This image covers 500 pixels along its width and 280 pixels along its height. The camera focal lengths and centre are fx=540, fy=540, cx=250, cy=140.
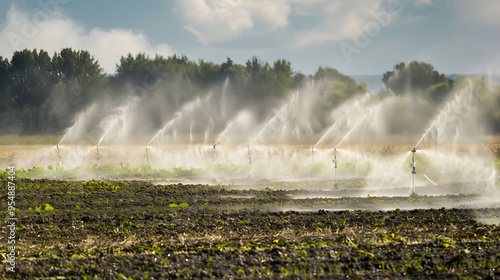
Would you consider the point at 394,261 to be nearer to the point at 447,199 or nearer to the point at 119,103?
the point at 447,199

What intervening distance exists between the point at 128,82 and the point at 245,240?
6201 cm

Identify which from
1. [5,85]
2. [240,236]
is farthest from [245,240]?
[5,85]

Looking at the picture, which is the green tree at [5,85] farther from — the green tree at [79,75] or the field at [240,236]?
the field at [240,236]

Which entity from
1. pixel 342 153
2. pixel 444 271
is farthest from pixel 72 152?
pixel 444 271

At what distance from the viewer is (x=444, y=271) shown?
827cm

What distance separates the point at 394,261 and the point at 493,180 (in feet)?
66.6

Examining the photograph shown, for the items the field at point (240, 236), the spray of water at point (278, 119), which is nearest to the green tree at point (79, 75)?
the spray of water at point (278, 119)

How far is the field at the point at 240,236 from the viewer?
27.3 feet

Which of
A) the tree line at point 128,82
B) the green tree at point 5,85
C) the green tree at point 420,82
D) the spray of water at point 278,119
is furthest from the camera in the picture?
the green tree at point 5,85

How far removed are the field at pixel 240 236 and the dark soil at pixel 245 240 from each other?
2cm

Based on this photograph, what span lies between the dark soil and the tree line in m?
32.6

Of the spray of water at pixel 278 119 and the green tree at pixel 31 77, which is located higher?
the green tree at pixel 31 77

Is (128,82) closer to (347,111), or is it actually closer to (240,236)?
(347,111)

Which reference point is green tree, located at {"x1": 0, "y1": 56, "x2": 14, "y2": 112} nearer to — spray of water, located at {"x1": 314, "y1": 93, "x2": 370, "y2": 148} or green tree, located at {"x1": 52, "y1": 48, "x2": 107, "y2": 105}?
green tree, located at {"x1": 52, "y1": 48, "x2": 107, "y2": 105}
